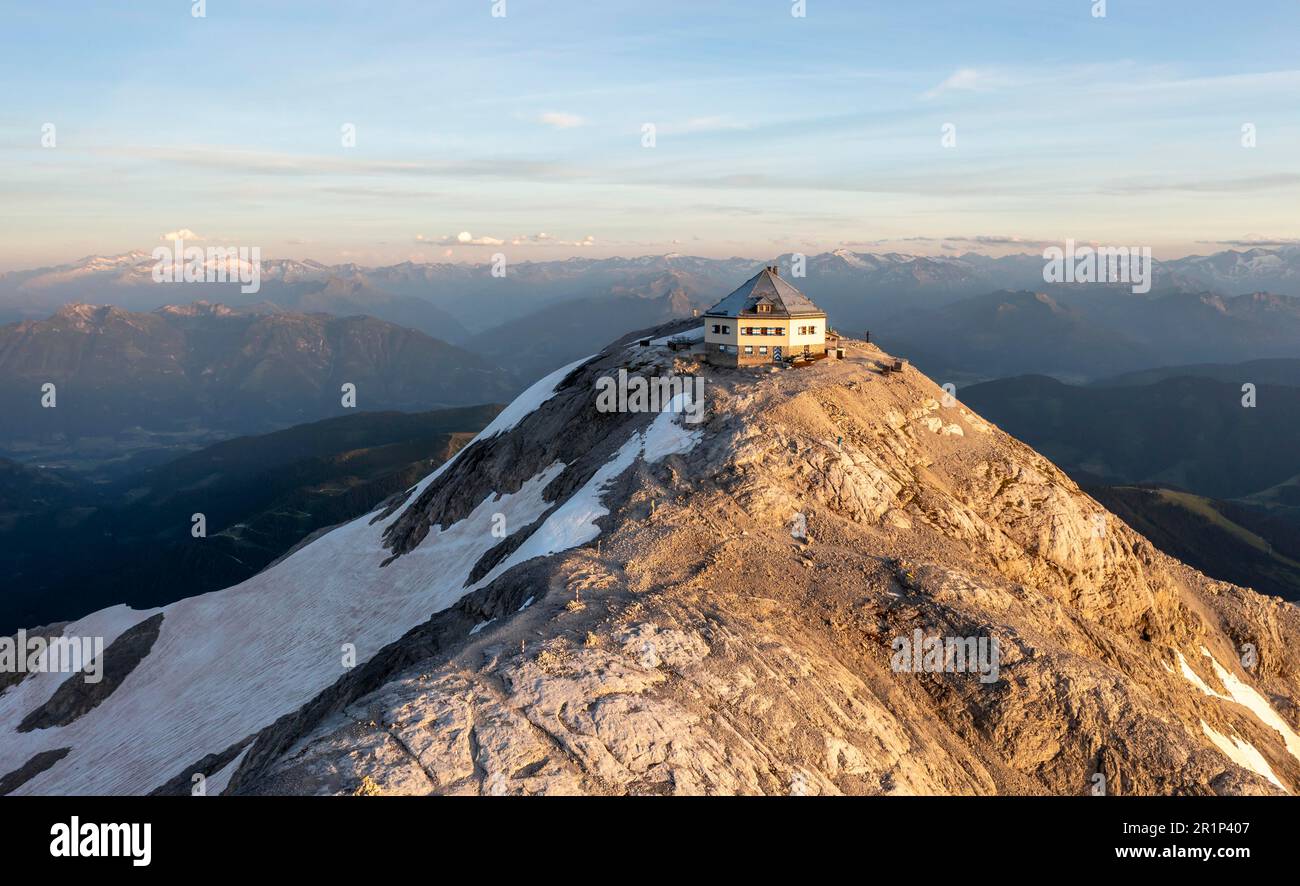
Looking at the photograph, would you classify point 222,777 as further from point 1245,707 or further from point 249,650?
point 1245,707

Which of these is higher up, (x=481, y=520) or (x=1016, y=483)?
(x=1016, y=483)

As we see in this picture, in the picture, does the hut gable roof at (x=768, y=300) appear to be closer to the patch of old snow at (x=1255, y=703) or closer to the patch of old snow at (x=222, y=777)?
the patch of old snow at (x=1255, y=703)

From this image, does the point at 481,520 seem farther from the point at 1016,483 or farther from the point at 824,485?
the point at 1016,483

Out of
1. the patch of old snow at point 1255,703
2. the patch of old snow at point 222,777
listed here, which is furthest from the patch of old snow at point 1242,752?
the patch of old snow at point 222,777

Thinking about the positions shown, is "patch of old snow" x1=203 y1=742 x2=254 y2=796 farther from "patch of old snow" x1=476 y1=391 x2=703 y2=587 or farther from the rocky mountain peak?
"patch of old snow" x1=476 y1=391 x2=703 y2=587

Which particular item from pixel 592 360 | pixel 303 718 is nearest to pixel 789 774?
pixel 303 718

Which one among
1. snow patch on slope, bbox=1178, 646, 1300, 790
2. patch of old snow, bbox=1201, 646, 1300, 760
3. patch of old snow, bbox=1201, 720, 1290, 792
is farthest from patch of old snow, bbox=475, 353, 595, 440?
patch of old snow, bbox=1201, 646, 1300, 760

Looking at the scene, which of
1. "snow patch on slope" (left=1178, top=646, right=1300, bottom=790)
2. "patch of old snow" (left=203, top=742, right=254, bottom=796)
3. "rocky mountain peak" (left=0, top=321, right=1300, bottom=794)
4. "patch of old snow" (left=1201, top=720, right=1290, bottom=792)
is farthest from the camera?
"patch of old snow" (left=203, top=742, right=254, bottom=796)
